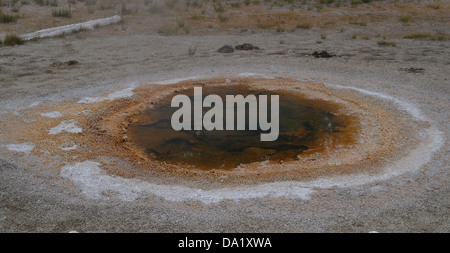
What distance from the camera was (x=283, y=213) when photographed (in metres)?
3.63

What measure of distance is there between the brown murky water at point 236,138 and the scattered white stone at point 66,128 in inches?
29.5

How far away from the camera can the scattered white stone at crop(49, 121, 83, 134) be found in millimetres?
5536

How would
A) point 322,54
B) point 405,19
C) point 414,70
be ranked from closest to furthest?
1. point 414,70
2. point 322,54
3. point 405,19

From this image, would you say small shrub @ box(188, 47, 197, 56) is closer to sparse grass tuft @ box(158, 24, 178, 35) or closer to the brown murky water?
sparse grass tuft @ box(158, 24, 178, 35)

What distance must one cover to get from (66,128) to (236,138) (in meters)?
2.44

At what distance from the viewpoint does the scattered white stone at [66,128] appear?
5.54m

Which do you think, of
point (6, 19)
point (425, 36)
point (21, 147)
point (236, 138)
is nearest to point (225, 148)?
point (236, 138)

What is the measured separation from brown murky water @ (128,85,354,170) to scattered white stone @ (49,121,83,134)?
2.46 feet

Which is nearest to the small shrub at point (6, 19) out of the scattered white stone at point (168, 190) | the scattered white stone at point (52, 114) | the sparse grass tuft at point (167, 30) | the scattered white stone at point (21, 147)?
the sparse grass tuft at point (167, 30)

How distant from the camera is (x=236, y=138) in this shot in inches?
223

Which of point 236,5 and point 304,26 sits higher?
point 236,5

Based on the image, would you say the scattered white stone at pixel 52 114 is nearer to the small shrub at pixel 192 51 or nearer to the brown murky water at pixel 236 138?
the brown murky water at pixel 236 138

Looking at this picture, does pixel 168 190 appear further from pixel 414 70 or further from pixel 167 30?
pixel 167 30

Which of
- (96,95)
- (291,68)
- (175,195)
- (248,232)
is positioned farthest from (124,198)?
(291,68)
